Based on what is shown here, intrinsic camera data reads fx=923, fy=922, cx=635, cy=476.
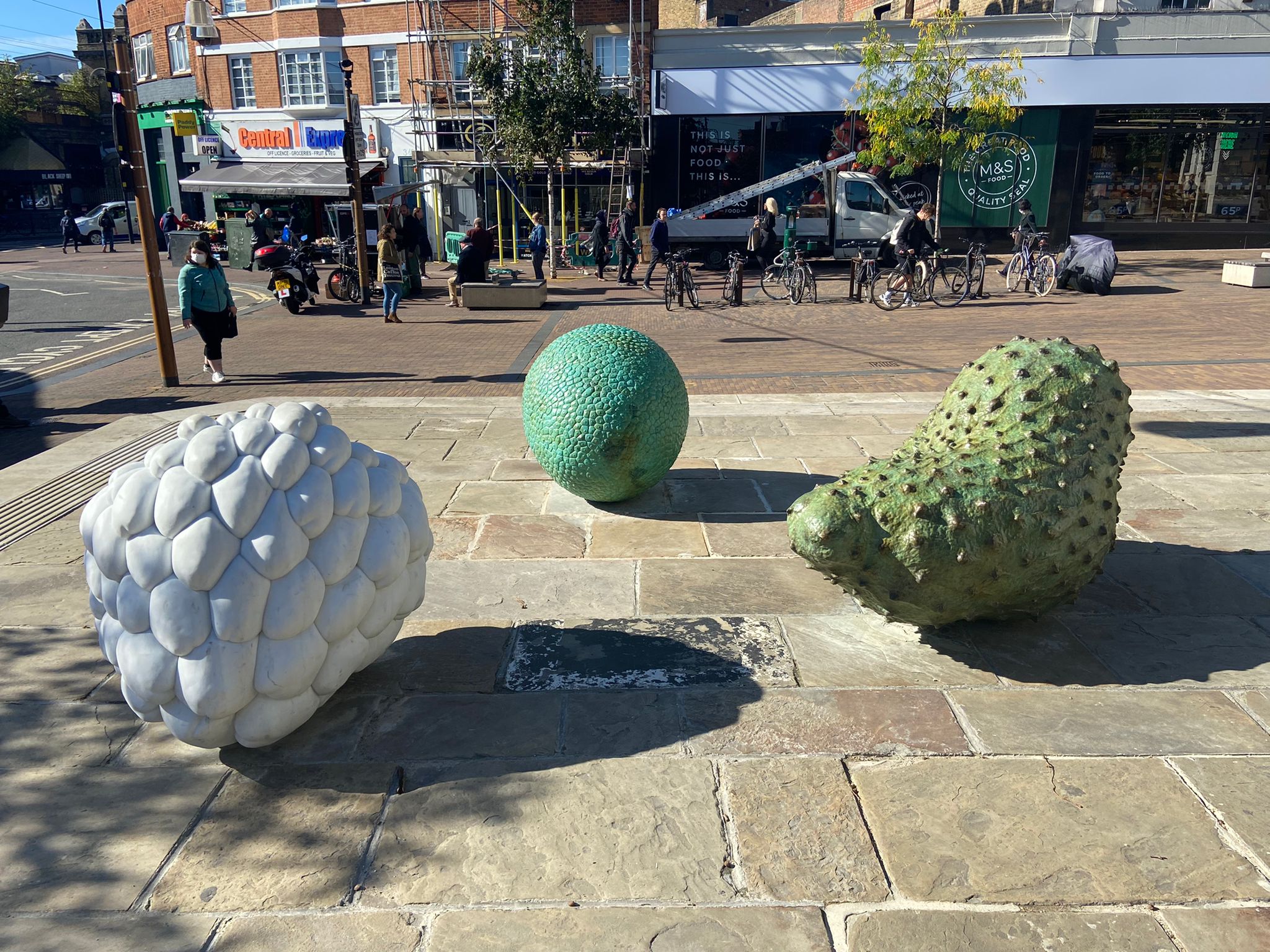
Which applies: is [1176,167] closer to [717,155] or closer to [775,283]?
[717,155]

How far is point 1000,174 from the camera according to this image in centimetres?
2592

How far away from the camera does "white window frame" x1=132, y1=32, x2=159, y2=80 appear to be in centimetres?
3750

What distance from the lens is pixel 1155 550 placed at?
5.41 meters

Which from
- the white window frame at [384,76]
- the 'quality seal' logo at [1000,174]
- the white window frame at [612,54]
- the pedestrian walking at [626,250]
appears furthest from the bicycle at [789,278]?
the white window frame at [384,76]

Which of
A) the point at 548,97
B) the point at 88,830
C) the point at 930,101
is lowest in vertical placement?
the point at 88,830

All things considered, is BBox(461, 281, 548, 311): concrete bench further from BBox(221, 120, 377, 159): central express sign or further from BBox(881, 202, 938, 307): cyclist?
BBox(221, 120, 377, 159): central express sign

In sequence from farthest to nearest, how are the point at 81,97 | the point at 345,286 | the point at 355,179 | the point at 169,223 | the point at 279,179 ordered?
the point at 81,97 < the point at 169,223 < the point at 279,179 < the point at 345,286 < the point at 355,179

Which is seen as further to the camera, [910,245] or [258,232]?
[258,232]

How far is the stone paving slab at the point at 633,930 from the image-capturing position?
2594 mm

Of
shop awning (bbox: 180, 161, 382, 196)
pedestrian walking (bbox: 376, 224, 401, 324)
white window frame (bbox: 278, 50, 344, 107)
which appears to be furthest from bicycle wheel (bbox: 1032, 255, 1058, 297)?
white window frame (bbox: 278, 50, 344, 107)

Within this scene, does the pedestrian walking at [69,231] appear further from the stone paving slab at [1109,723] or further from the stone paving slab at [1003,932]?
the stone paving slab at [1003,932]

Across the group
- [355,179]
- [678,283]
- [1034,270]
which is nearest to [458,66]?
[355,179]

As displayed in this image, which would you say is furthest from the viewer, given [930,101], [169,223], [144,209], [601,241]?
[169,223]

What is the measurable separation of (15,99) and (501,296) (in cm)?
4538
